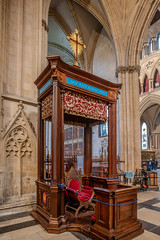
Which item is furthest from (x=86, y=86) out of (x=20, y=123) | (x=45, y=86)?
(x=20, y=123)

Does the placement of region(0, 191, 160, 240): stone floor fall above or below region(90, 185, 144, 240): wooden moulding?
below

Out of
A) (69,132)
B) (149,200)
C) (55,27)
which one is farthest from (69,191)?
(55,27)

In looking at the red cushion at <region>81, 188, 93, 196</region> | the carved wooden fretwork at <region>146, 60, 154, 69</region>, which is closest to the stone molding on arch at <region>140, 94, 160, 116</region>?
the carved wooden fretwork at <region>146, 60, 154, 69</region>

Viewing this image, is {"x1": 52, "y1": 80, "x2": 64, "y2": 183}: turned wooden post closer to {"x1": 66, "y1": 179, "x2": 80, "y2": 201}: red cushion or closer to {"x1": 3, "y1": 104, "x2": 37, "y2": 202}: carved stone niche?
{"x1": 66, "y1": 179, "x2": 80, "y2": 201}: red cushion

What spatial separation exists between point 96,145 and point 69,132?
9.98 ft

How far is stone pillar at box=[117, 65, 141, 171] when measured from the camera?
9.58 m

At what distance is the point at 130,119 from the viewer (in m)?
9.85

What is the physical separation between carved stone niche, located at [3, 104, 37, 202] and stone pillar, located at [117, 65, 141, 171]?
5.65m

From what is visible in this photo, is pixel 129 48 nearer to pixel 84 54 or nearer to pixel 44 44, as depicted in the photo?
pixel 84 54

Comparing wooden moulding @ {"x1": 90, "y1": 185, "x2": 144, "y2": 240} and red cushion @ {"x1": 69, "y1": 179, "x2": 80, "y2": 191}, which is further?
red cushion @ {"x1": 69, "y1": 179, "x2": 80, "y2": 191}

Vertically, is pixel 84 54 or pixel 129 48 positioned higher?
pixel 84 54

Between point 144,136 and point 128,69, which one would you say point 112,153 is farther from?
point 144,136

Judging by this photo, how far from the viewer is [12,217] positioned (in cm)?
424

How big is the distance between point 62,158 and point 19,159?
1.97m
